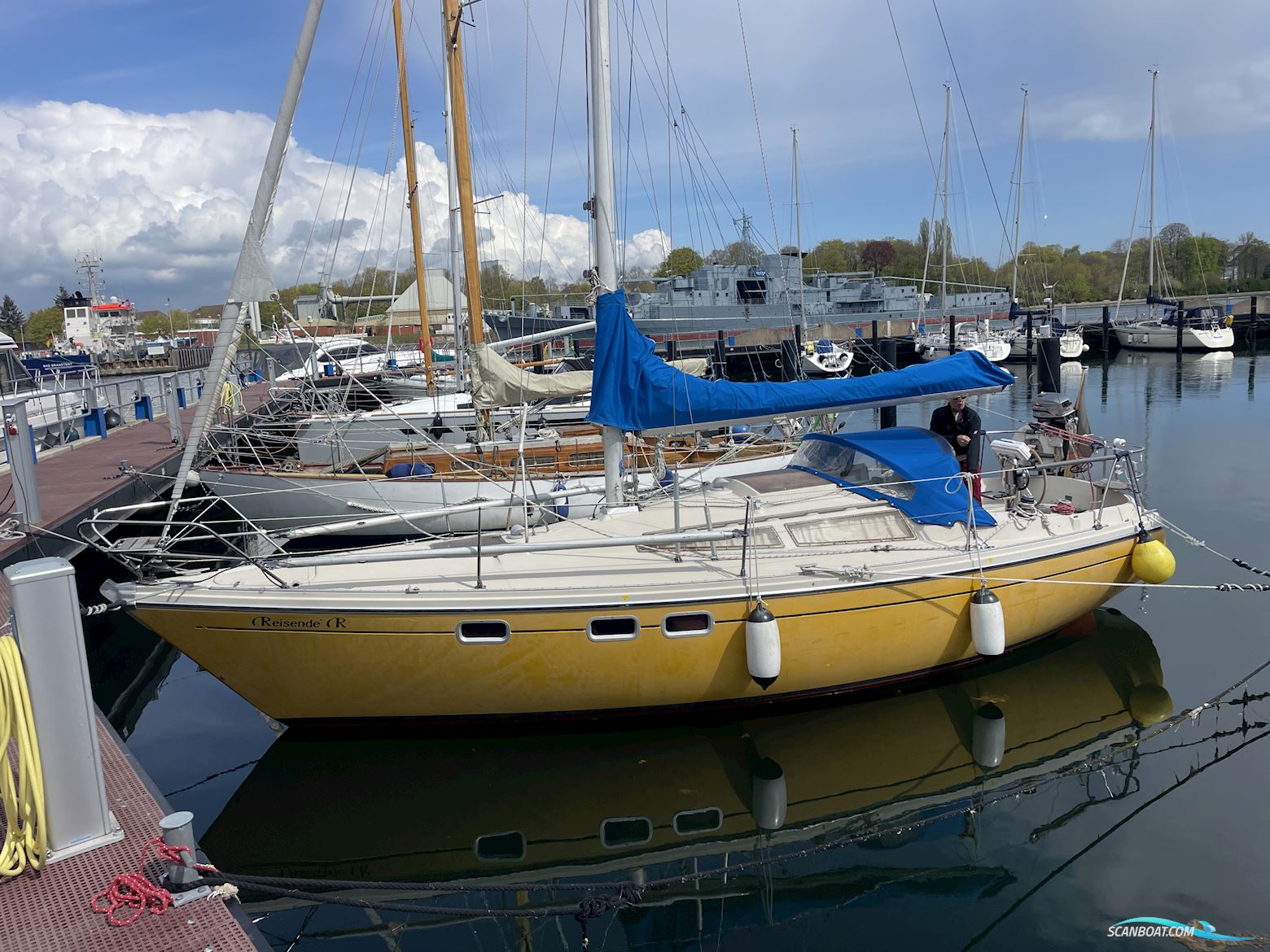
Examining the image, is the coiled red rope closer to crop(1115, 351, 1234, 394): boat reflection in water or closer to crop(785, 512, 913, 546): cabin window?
crop(785, 512, 913, 546): cabin window

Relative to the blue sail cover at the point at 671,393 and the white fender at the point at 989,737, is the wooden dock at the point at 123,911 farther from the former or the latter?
the white fender at the point at 989,737

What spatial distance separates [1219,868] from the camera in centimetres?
534

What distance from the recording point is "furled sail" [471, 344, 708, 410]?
38.9ft

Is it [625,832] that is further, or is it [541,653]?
[541,653]

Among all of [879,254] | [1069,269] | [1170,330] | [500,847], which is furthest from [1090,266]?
[500,847]

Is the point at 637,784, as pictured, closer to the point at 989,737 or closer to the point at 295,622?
the point at 295,622

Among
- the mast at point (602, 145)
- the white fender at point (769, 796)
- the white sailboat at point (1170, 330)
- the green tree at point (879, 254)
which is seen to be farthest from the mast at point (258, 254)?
the green tree at point (879, 254)

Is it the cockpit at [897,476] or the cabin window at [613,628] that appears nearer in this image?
the cabin window at [613,628]

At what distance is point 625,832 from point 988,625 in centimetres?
340

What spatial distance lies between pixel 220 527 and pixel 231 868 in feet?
37.7

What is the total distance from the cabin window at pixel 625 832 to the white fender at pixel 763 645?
4.48ft

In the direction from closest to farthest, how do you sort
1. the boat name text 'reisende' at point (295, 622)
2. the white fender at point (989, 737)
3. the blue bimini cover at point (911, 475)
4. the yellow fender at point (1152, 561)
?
1. the boat name text 'reisende' at point (295, 622)
2. the white fender at point (989, 737)
3. the blue bimini cover at point (911, 475)
4. the yellow fender at point (1152, 561)

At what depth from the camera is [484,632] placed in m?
6.47

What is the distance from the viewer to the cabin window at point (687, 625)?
6.57 m
